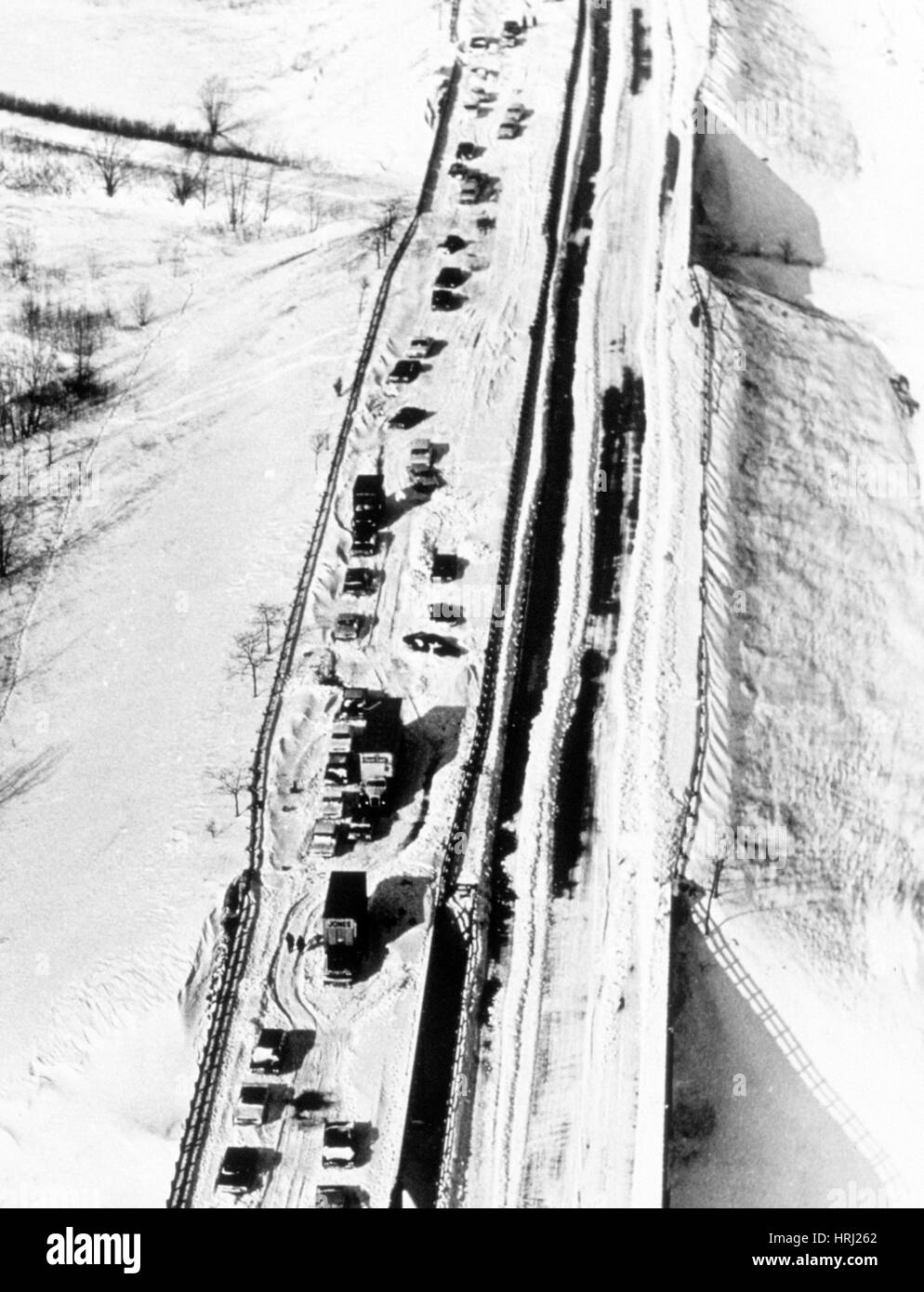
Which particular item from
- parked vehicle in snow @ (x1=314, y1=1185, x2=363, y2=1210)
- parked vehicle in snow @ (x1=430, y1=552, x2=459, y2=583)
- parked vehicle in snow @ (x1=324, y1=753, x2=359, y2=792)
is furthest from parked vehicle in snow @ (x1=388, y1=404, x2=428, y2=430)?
parked vehicle in snow @ (x1=314, y1=1185, x2=363, y2=1210)

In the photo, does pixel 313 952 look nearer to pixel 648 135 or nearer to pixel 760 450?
pixel 760 450

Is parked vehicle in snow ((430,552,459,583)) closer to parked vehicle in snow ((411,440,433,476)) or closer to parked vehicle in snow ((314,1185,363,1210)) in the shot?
parked vehicle in snow ((411,440,433,476))

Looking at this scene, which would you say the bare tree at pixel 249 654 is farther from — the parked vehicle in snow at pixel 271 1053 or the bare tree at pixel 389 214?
the bare tree at pixel 389 214

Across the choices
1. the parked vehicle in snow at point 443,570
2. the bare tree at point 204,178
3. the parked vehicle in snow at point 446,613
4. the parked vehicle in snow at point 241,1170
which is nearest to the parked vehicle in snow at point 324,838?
the parked vehicle in snow at point 241,1170

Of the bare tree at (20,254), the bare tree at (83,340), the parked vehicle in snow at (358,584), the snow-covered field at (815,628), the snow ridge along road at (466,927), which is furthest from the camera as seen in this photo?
the bare tree at (20,254)

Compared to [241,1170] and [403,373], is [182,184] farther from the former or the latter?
[241,1170]

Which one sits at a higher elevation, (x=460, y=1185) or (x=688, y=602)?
(x=688, y=602)

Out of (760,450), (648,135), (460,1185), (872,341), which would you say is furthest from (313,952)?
(648,135)
